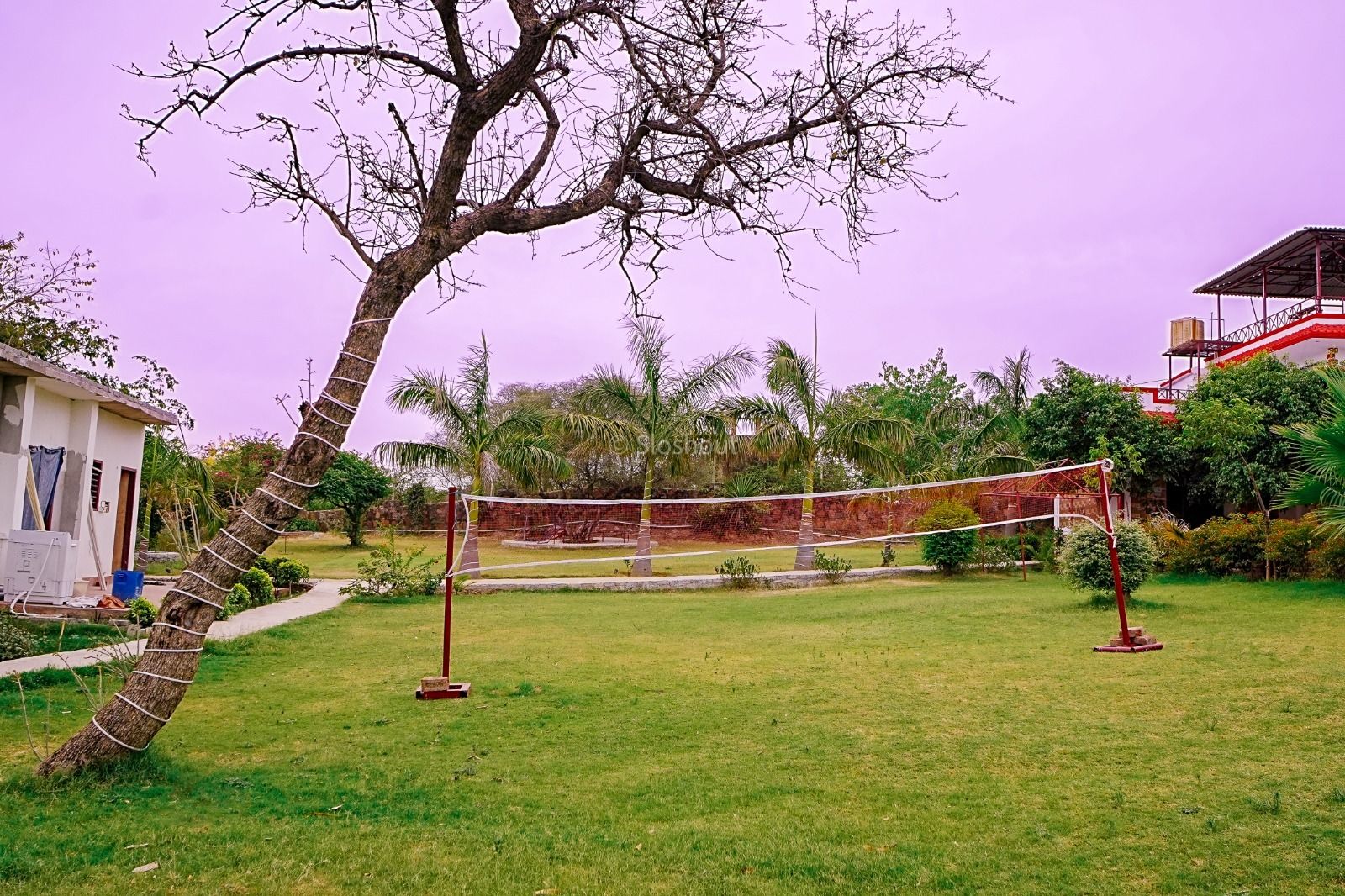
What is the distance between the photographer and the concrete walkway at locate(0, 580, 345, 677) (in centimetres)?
912

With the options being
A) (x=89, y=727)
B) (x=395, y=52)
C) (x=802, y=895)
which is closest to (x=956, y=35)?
(x=395, y=52)

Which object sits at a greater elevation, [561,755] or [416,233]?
[416,233]

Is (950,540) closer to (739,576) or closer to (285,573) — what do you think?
(739,576)

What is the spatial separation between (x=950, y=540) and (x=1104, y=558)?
8327mm

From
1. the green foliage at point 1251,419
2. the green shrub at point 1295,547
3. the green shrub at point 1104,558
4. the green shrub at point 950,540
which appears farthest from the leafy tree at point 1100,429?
the green shrub at point 1104,558

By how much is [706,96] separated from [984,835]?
4922 mm

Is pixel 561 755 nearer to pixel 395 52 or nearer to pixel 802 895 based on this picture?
pixel 802 895

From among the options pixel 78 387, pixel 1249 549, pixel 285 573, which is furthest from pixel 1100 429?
pixel 78 387

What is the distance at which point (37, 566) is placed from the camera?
40.0 ft

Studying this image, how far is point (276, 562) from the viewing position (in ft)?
60.8

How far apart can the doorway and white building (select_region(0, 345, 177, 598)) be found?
0.05ft

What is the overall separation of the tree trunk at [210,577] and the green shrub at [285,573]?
13.6m

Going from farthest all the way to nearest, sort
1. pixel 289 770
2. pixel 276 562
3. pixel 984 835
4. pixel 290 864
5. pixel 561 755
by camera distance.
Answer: pixel 276 562 < pixel 561 755 < pixel 289 770 < pixel 984 835 < pixel 290 864

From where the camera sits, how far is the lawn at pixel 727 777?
13.3ft
